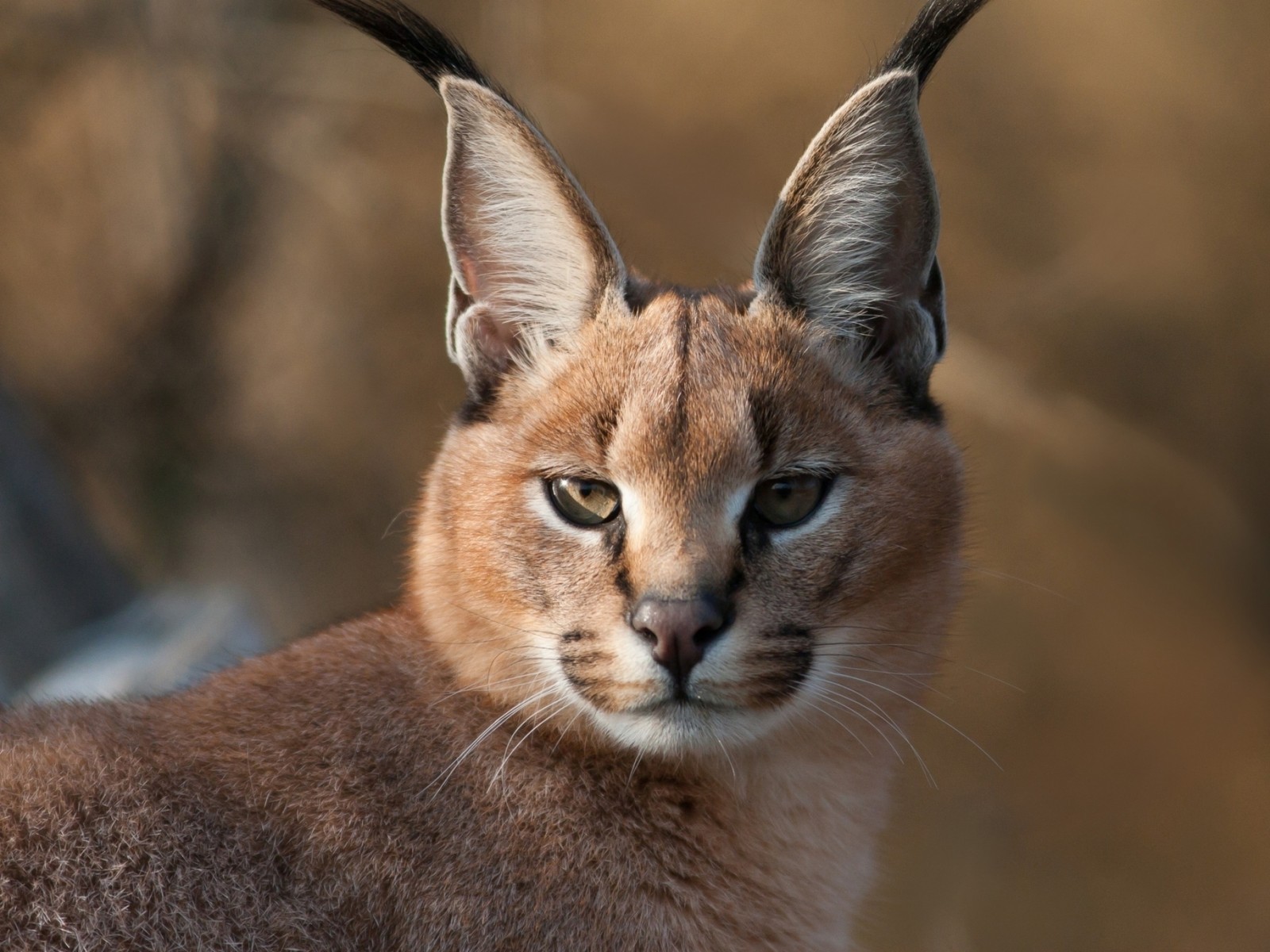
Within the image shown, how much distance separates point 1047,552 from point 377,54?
5.83 metres

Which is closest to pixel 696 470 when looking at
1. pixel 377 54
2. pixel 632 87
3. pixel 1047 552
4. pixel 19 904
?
pixel 19 904

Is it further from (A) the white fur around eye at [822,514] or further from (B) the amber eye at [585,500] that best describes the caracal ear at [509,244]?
(A) the white fur around eye at [822,514]

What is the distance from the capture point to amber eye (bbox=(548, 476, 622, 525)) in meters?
3.34

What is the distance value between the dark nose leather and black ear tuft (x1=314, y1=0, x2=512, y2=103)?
61.5 inches

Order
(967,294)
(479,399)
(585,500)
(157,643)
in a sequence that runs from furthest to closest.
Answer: (967,294), (157,643), (479,399), (585,500)

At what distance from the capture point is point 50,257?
384 inches

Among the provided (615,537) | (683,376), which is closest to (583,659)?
(615,537)

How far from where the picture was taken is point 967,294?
7.83 metres

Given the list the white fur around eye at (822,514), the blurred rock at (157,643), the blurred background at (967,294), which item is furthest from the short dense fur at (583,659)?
the blurred rock at (157,643)

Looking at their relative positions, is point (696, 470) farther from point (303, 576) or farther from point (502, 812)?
point (303, 576)

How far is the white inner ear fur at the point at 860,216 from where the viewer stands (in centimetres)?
358

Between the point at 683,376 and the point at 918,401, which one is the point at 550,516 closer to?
the point at 683,376

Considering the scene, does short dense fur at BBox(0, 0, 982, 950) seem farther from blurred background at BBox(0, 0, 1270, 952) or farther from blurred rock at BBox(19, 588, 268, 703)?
blurred rock at BBox(19, 588, 268, 703)

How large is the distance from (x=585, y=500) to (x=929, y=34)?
1.60 m
